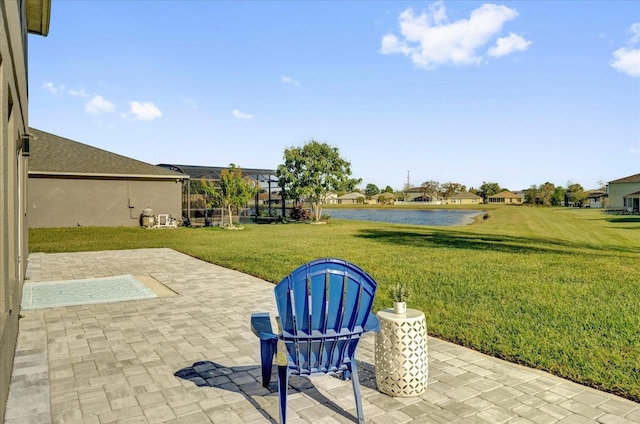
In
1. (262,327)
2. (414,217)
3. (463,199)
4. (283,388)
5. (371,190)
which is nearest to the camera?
(283,388)

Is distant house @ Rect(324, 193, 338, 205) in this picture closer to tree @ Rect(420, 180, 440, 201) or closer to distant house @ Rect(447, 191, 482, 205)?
tree @ Rect(420, 180, 440, 201)

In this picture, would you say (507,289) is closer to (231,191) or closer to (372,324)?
(372,324)

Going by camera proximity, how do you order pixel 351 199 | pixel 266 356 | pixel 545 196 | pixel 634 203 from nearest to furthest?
pixel 266 356
pixel 634 203
pixel 545 196
pixel 351 199

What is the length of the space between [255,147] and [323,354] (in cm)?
3009

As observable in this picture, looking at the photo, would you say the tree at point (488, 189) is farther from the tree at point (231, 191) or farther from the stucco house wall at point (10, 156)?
the stucco house wall at point (10, 156)

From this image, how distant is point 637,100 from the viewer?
1855 centimetres

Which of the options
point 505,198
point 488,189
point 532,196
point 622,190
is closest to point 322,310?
point 622,190

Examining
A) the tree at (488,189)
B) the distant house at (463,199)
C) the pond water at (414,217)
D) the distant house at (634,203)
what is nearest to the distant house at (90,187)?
the pond water at (414,217)

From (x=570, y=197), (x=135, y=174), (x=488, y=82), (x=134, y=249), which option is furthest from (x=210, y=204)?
(x=570, y=197)

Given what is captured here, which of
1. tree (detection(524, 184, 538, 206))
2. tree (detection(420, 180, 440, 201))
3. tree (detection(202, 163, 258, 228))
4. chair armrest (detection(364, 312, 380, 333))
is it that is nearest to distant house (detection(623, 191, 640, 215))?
tree (detection(524, 184, 538, 206))

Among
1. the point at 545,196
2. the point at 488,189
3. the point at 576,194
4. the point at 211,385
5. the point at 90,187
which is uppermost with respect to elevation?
the point at 488,189

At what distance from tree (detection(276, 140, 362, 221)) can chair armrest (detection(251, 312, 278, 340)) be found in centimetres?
2474

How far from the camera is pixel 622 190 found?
57.0m

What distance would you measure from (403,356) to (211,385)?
1626mm
